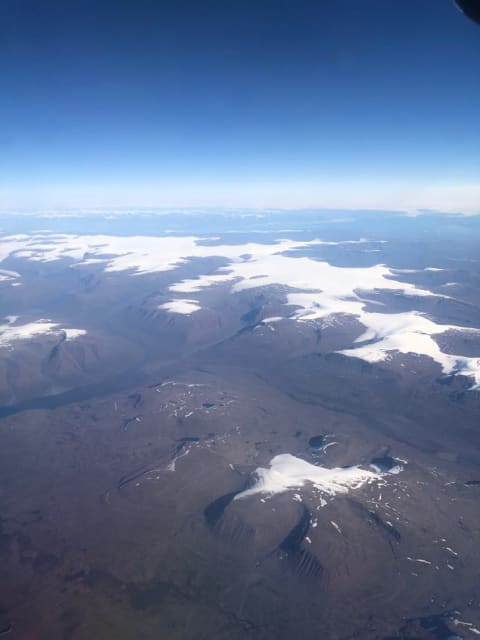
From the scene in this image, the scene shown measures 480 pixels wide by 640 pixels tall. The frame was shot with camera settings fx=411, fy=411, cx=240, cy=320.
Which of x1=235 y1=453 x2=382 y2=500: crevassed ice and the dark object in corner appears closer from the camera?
the dark object in corner

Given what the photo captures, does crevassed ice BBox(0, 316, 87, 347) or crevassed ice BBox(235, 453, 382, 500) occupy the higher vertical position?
crevassed ice BBox(0, 316, 87, 347)

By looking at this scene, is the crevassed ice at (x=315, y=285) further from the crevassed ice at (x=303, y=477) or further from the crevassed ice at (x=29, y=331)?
the crevassed ice at (x=303, y=477)

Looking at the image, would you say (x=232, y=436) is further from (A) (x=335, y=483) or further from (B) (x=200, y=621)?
(B) (x=200, y=621)

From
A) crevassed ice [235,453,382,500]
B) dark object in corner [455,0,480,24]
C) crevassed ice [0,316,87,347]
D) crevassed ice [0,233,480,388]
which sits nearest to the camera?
dark object in corner [455,0,480,24]

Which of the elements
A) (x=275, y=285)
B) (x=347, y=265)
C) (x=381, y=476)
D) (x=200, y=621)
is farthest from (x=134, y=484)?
(x=347, y=265)

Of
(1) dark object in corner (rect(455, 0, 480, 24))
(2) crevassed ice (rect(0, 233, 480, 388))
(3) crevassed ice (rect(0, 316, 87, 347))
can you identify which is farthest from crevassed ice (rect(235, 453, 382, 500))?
(3) crevassed ice (rect(0, 316, 87, 347))

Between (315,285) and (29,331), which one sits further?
(315,285)

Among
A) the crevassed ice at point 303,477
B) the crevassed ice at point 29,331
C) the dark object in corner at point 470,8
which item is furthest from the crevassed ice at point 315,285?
the dark object in corner at point 470,8

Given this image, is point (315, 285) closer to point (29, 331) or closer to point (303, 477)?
point (29, 331)

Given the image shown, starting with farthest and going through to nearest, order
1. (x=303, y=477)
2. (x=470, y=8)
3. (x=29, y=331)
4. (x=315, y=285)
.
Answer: (x=315, y=285), (x=29, y=331), (x=303, y=477), (x=470, y=8)

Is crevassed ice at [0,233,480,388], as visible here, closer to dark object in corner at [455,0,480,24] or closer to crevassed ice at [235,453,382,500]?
crevassed ice at [235,453,382,500]

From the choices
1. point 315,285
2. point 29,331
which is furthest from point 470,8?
point 315,285
